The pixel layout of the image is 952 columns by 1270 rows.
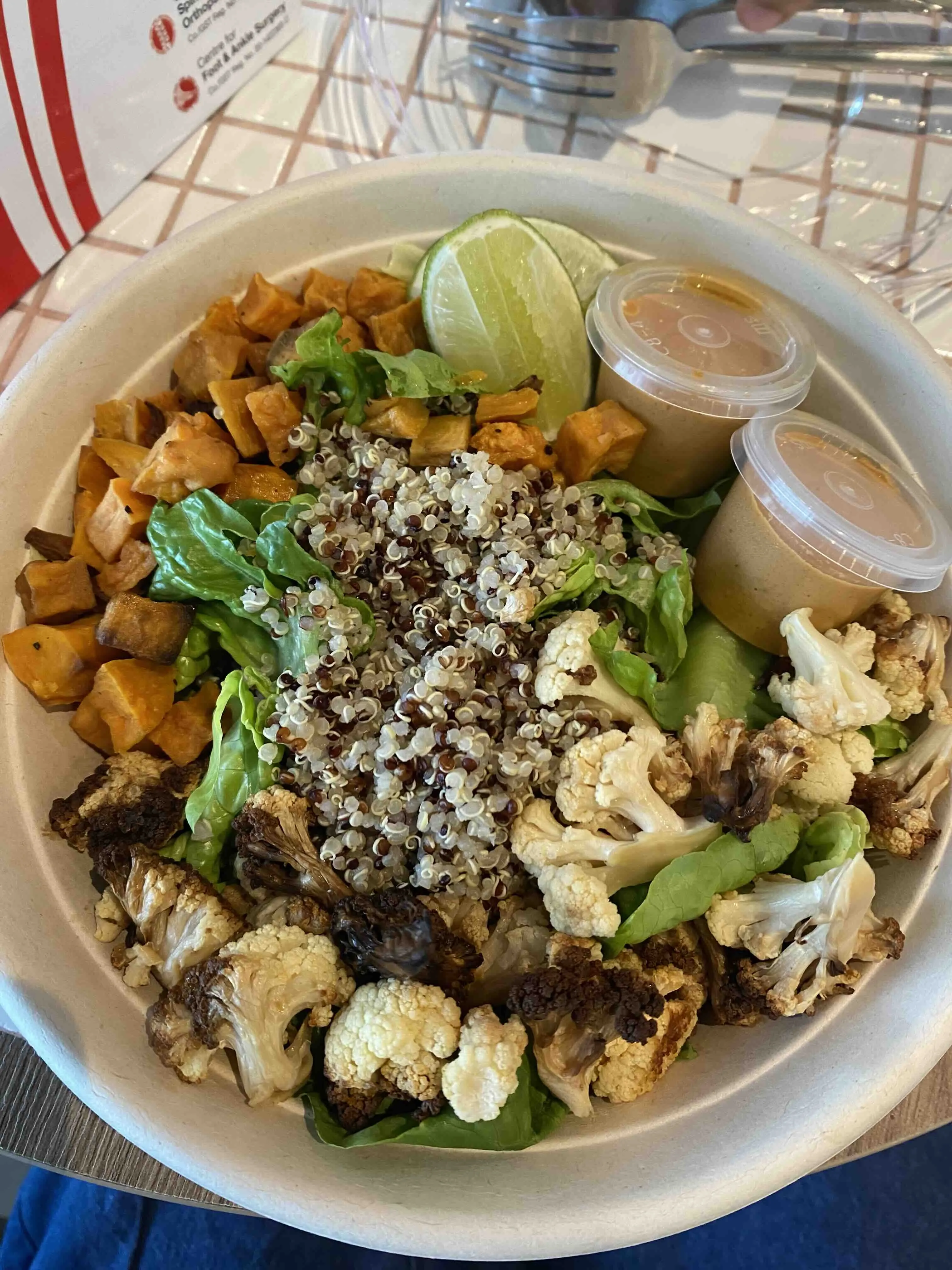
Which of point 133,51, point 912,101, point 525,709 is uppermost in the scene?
point 133,51

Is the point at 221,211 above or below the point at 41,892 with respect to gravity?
above

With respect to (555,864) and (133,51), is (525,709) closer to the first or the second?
(555,864)

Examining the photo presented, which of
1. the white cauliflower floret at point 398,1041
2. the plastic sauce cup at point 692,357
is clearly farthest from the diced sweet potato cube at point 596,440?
the white cauliflower floret at point 398,1041

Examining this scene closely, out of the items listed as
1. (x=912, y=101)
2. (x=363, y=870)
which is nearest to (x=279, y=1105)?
(x=363, y=870)

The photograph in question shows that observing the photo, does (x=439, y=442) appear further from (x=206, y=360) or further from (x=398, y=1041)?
(x=398, y=1041)

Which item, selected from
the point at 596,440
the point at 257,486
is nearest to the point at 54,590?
the point at 257,486

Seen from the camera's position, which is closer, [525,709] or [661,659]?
[525,709]

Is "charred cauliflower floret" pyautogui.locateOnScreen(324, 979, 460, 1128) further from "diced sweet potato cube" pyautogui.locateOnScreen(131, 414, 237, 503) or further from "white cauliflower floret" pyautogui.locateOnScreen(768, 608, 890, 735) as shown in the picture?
"diced sweet potato cube" pyautogui.locateOnScreen(131, 414, 237, 503)
